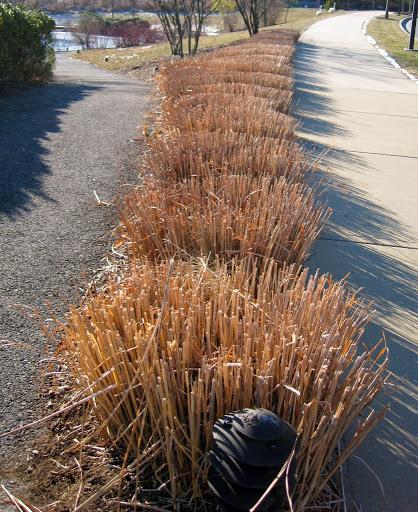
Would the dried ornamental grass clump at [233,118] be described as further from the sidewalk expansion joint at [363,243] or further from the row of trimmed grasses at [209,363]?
the row of trimmed grasses at [209,363]

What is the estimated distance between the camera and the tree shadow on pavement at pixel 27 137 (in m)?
6.17

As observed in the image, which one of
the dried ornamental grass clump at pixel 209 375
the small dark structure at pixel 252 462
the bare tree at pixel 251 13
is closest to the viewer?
the small dark structure at pixel 252 462

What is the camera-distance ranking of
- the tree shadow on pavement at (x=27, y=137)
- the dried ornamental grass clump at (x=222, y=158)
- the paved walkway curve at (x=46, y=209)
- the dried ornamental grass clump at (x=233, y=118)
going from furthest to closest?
the dried ornamental grass clump at (x=233, y=118)
the tree shadow on pavement at (x=27, y=137)
the dried ornamental grass clump at (x=222, y=158)
the paved walkway curve at (x=46, y=209)

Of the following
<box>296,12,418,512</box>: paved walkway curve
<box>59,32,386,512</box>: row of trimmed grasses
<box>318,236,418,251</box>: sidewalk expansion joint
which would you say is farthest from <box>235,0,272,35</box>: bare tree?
<box>59,32,386,512</box>: row of trimmed grasses

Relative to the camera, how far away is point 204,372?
258cm

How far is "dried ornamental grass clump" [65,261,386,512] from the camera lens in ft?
8.27

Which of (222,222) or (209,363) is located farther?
(222,222)

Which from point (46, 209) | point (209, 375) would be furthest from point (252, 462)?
point (46, 209)

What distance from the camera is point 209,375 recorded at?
2676 mm

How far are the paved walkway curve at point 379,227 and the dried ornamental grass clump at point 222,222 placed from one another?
496mm

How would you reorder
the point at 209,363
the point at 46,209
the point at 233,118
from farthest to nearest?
the point at 233,118
the point at 46,209
the point at 209,363

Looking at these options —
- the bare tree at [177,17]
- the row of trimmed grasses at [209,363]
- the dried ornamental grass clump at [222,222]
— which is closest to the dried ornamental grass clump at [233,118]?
the dried ornamental grass clump at [222,222]

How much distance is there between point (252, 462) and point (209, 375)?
0.52m

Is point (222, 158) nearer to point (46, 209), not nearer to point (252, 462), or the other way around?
point (46, 209)
